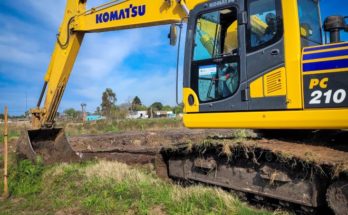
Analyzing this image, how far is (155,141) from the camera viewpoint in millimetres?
15617

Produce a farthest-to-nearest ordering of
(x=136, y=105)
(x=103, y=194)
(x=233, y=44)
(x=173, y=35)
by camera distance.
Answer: (x=136, y=105), (x=173, y=35), (x=103, y=194), (x=233, y=44)

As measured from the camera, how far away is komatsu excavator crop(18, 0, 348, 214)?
4.73m

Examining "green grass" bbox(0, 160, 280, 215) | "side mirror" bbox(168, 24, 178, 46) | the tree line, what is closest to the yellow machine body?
"side mirror" bbox(168, 24, 178, 46)

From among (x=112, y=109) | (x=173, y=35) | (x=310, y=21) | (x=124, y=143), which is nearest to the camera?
(x=310, y=21)

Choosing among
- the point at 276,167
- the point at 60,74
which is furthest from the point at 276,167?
the point at 60,74

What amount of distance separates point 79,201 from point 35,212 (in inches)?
28.3

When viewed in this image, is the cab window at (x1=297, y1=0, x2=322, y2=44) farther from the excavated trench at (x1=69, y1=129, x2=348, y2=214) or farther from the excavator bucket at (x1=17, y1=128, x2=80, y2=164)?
the excavator bucket at (x1=17, y1=128, x2=80, y2=164)

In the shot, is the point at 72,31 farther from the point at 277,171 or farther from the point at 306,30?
the point at 277,171

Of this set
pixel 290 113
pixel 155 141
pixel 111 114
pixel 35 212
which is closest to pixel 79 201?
pixel 35 212

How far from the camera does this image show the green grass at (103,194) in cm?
538

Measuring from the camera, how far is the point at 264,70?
531 centimetres

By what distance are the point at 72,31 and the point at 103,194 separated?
4.70 meters

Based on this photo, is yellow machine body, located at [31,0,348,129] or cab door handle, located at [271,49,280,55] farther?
cab door handle, located at [271,49,280,55]

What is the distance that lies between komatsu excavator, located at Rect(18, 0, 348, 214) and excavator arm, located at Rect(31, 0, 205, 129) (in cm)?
115
